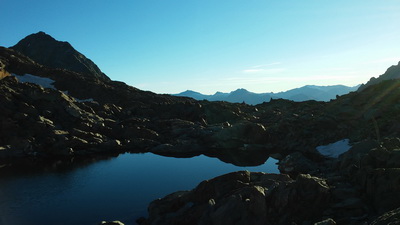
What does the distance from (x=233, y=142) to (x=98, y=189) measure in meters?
52.4

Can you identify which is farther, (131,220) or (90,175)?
(90,175)

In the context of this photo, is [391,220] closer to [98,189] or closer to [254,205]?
[254,205]

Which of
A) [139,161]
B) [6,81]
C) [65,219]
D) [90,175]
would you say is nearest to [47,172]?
[90,175]

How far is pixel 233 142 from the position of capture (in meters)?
92.1

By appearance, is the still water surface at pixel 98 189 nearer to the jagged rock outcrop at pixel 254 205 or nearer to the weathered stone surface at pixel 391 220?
the jagged rock outcrop at pixel 254 205

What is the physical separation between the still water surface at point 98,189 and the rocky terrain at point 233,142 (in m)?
6.75

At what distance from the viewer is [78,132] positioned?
276 ft

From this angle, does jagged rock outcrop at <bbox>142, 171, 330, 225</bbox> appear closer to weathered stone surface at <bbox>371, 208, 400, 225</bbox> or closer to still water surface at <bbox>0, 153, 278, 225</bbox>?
still water surface at <bbox>0, 153, 278, 225</bbox>

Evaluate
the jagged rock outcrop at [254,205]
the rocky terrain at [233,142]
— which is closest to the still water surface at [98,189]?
the rocky terrain at [233,142]

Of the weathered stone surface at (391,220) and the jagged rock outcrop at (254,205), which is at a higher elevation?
the weathered stone surface at (391,220)

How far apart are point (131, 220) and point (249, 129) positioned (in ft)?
211

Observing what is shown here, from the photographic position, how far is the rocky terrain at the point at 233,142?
26.8 meters

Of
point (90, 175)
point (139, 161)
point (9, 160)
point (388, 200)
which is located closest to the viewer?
point (388, 200)

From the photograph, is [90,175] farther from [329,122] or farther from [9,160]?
[329,122]
